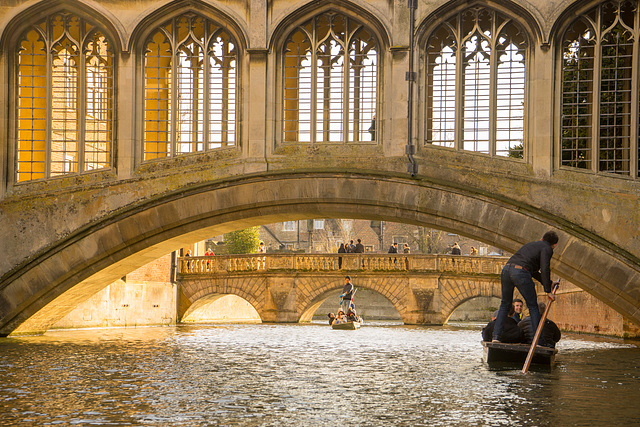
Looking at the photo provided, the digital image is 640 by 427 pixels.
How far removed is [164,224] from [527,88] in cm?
629

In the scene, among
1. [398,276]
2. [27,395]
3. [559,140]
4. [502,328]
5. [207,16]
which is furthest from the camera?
[398,276]

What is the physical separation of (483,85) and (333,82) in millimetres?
2456

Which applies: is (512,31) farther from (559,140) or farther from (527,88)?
(559,140)

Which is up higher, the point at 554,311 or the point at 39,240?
the point at 39,240

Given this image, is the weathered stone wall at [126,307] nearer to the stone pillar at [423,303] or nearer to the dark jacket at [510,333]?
the stone pillar at [423,303]

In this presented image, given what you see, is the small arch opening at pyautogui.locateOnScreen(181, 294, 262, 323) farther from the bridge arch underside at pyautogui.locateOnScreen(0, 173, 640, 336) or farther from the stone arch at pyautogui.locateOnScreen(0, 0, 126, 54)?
the stone arch at pyautogui.locateOnScreen(0, 0, 126, 54)

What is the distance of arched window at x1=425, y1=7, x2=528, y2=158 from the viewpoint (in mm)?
14414

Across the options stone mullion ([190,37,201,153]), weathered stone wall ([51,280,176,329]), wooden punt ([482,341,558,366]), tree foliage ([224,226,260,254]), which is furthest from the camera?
tree foliage ([224,226,260,254])

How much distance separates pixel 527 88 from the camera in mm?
14336

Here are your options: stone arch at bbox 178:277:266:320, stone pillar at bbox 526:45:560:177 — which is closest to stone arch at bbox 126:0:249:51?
stone pillar at bbox 526:45:560:177

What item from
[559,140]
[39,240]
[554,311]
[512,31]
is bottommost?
[554,311]

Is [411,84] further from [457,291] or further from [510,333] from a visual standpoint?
[457,291]

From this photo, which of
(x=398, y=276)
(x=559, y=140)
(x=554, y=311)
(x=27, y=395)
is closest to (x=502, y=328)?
(x=559, y=140)

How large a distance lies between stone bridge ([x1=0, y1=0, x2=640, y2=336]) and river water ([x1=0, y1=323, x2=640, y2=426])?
7.03ft
